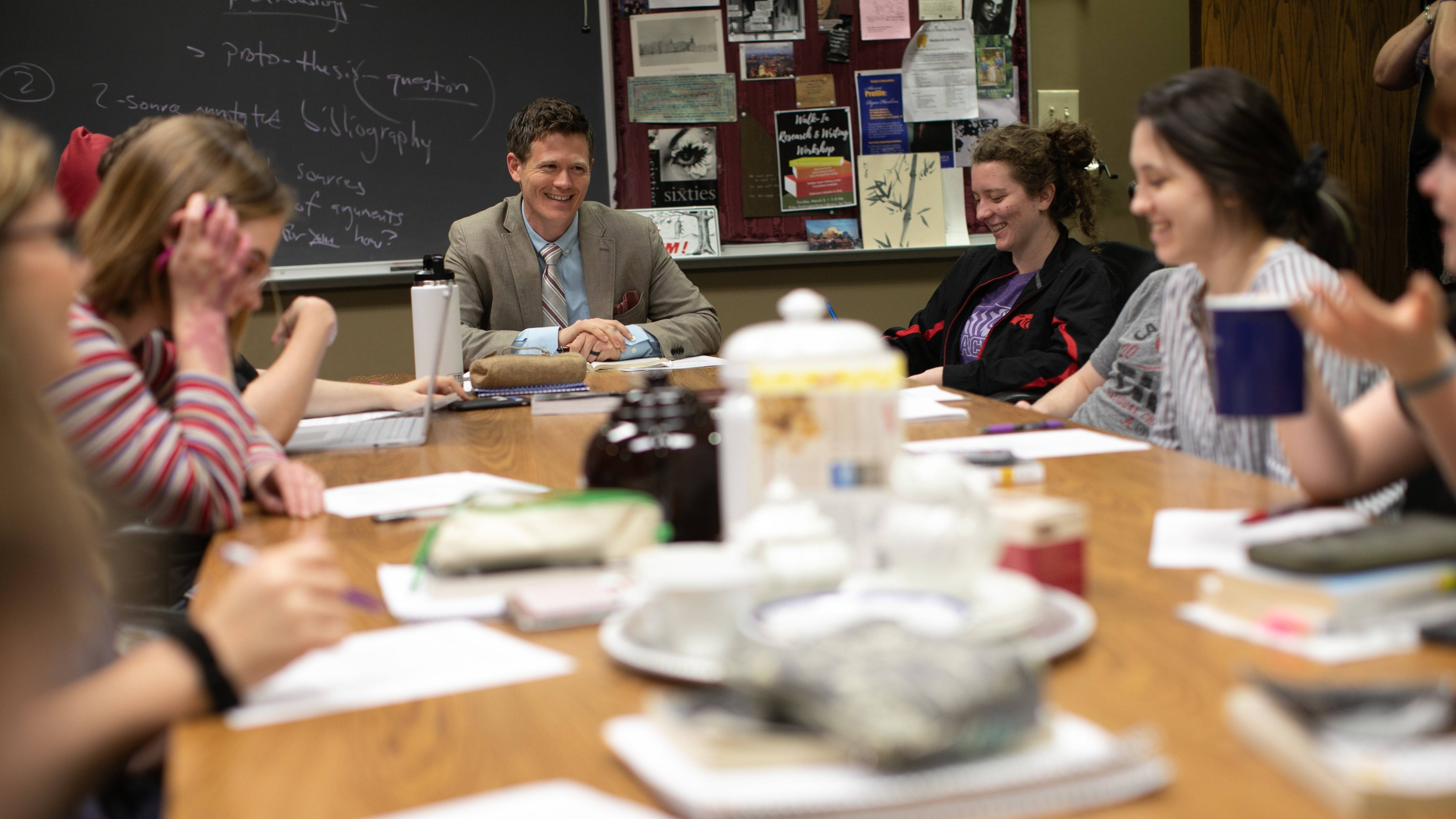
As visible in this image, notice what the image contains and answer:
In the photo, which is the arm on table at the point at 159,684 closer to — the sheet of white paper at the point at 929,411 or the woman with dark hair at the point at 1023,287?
the sheet of white paper at the point at 929,411

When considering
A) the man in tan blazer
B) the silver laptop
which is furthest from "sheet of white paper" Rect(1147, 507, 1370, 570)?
the man in tan blazer

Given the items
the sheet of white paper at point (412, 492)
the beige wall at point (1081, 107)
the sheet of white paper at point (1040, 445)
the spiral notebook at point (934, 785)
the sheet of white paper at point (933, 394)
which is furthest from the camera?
the beige wall at point (1081, 107)

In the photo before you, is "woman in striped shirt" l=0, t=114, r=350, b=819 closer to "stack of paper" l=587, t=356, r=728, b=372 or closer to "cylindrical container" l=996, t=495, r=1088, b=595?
"cylindrical container" l=996, t=495, r=1088, b=595

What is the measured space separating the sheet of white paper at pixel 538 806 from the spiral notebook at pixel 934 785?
2 cm

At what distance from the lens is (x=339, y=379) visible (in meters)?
4.22

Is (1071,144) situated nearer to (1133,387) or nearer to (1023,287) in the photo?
(1023,287)

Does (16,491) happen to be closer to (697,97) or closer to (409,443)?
(409,443)

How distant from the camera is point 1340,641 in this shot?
768 mm

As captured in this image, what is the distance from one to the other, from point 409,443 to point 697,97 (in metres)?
2.76

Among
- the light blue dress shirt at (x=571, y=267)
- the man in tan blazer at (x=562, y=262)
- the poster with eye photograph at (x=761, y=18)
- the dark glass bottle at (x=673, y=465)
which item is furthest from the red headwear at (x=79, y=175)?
the poster with eye photograph at (x=761, y=18)

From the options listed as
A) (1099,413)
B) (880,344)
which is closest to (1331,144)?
(1099,413)

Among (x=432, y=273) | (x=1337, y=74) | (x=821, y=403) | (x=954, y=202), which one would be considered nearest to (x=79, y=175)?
(x=432, y=273)

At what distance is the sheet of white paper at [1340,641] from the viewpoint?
2.46 ft

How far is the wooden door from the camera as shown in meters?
4.22
